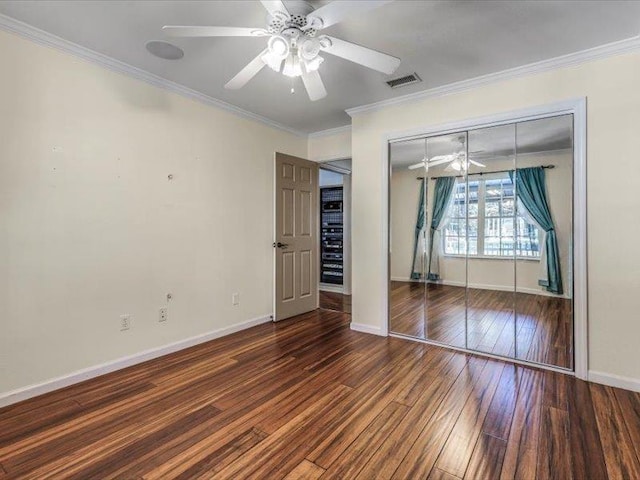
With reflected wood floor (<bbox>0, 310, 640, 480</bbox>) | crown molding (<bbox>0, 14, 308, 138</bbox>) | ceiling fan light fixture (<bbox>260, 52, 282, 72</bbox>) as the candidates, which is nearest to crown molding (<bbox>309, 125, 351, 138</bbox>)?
crown molding (<bbox>0, 14, 308, 138</bbox>)

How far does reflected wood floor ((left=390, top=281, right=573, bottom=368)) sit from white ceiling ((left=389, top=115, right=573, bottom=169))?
1.36 metres

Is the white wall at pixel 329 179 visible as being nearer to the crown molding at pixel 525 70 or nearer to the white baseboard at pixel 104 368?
the crown molding at pixel 525 70

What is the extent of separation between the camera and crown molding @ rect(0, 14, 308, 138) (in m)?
2.29

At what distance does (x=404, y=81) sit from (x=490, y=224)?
1.64 metres

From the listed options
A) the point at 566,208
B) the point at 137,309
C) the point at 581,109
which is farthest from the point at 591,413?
the point at 137,309

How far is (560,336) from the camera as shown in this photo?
2844mm

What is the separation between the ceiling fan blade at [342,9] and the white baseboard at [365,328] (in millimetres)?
3077

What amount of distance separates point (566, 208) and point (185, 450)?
340cm

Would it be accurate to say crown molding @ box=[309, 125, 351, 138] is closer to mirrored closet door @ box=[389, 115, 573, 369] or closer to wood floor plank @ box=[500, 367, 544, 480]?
mirrored closet door @ box=[389, 115, 573, 369]

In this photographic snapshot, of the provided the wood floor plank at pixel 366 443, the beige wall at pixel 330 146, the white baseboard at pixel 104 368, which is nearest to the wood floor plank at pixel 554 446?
the wood floor plank at pixel 366 443

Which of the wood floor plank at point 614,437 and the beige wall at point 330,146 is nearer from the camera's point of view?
the wood floor plank at point 614,437

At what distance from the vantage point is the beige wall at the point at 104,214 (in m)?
2.34

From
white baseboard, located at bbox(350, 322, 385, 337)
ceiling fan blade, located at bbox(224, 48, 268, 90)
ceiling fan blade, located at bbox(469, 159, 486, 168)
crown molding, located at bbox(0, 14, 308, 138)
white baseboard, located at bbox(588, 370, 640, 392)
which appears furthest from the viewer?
white baseboard, located at bbox(350, 322, 385, 337)

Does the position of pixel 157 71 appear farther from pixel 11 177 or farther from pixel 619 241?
pixel 619 241
